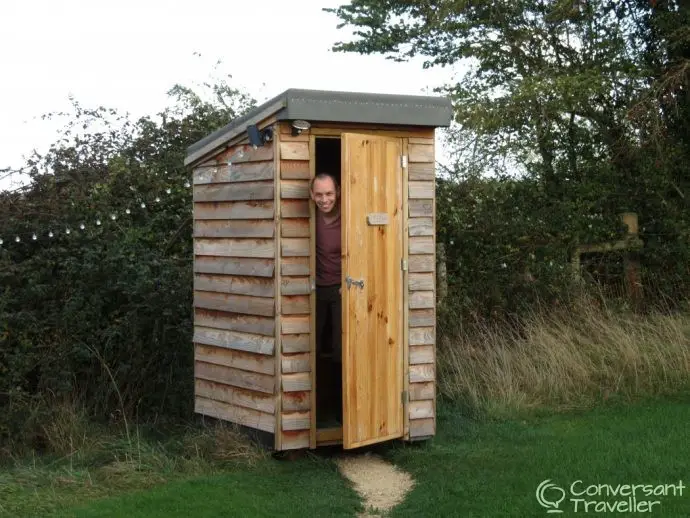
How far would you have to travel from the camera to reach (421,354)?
7078 mm

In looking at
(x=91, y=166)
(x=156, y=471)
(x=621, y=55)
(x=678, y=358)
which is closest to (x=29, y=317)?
(x=91, y=166)

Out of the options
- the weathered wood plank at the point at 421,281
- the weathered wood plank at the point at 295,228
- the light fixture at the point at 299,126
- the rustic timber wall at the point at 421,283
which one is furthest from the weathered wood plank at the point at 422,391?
the light fixture at the point at 299,126

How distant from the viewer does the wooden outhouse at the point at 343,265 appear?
6527 millimetres

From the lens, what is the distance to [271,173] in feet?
21.8

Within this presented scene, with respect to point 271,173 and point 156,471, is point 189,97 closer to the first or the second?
point 271,173

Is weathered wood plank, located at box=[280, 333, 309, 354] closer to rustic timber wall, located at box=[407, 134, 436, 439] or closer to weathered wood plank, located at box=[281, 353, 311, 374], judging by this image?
weathered wood plank, located at box=[281, 353, 311, 374]

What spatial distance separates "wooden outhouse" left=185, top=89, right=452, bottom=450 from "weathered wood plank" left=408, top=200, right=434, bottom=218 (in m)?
0.01

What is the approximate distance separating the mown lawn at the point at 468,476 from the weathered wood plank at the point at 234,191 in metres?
1.98

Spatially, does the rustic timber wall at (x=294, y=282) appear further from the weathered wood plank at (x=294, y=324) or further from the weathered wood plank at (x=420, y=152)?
the weathered wood plank at (x=420, y=152)

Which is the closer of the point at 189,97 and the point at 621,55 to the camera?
the point at 189,97

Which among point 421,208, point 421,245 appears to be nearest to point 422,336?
point 421,245

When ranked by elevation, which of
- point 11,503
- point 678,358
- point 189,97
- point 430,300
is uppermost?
point 189,97

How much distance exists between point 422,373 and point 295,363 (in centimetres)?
109

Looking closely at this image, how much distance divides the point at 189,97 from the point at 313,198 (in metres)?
5.81
